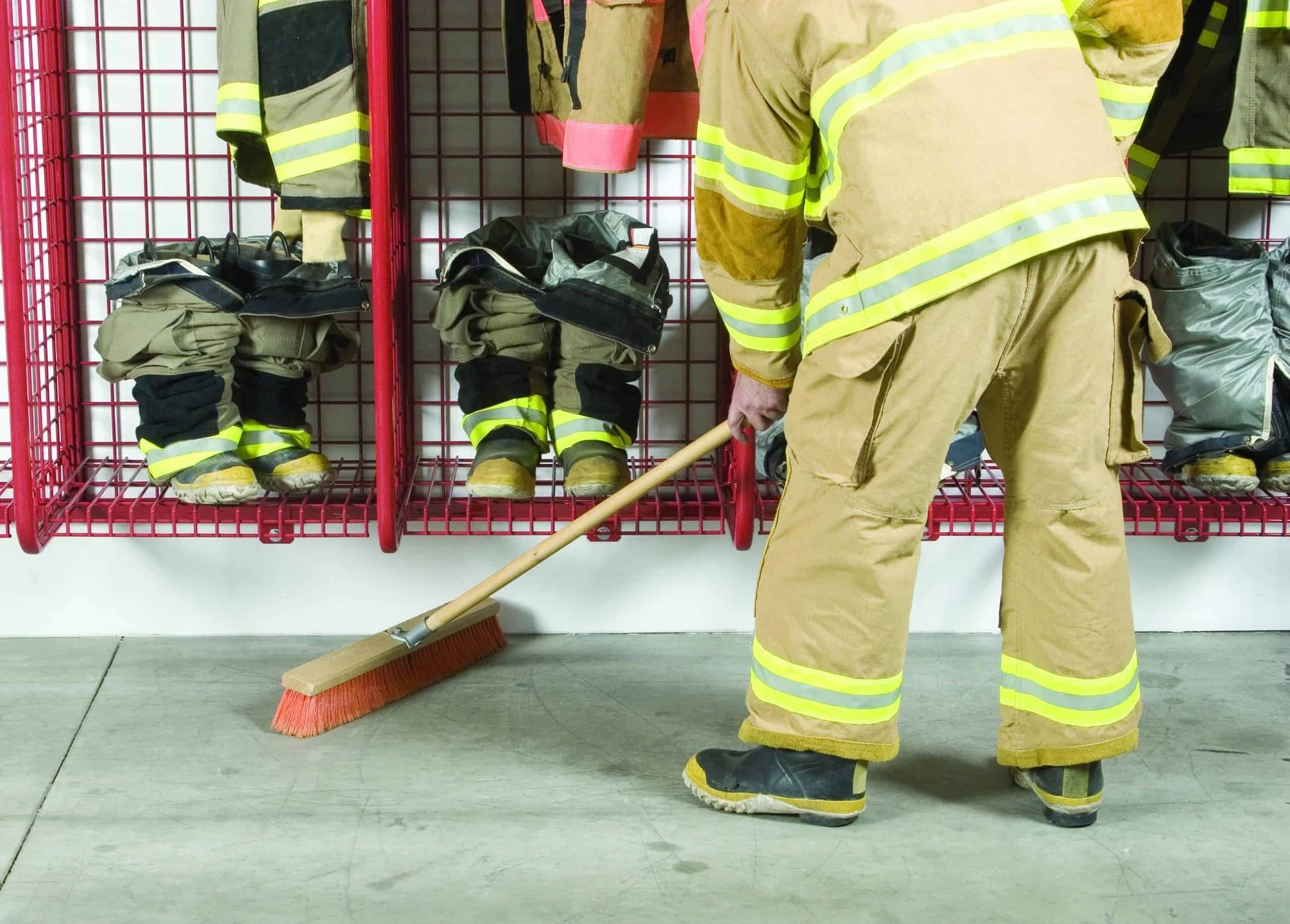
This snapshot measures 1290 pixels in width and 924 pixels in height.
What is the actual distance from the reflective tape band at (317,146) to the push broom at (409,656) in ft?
Answer: 2.80

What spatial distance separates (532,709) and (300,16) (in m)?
1.44

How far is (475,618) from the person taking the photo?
3.24 meters

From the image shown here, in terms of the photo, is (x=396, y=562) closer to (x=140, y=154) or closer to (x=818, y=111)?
(x=140, y=154)

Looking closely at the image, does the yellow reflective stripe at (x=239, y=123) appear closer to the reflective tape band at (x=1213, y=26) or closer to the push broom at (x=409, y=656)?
the push broom at (x=409, y=656)

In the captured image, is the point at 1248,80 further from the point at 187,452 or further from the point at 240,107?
the point at 187,452

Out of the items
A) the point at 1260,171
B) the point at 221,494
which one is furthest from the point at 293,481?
the point at 1260,171

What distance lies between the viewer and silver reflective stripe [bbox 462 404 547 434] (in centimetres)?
317

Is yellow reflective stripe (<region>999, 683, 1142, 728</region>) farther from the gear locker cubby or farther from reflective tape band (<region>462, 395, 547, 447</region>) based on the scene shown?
reflective tape band (<region>462, 395, 547, 447</region>)

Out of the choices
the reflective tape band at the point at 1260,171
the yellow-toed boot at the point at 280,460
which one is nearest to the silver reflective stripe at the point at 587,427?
the yellow-toed boot at the point at 280,460

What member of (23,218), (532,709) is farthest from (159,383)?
(532,709)

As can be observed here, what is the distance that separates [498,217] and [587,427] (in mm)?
538

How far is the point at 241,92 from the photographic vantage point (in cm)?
292

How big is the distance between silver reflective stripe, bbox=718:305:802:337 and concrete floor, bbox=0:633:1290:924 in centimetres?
82

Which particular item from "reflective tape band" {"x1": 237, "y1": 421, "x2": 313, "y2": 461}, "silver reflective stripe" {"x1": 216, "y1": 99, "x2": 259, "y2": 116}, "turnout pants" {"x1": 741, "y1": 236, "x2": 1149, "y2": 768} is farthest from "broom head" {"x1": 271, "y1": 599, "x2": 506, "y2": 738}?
"silver reflective stripe" {"x1": 216, "y1": 99, "x2": 259, "y2": 116}
